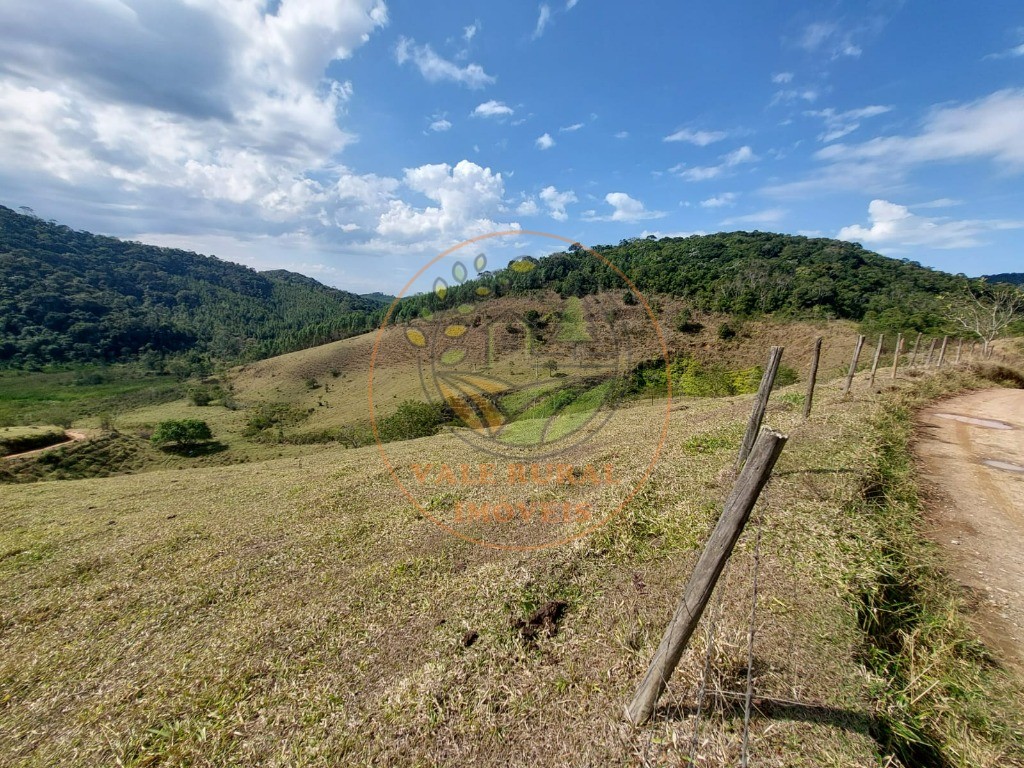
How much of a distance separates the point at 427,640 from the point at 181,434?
189 feet

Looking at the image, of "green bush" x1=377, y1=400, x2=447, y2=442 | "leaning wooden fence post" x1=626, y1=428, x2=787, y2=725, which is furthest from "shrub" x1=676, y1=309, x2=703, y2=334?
"leaning wooden fence post" x1=626, y1=428, x2=787, y2=725

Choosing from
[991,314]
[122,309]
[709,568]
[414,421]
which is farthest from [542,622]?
[122,309]

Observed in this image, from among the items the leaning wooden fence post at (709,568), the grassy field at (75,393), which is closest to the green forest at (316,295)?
the leaning wooden fence post at (709,568)

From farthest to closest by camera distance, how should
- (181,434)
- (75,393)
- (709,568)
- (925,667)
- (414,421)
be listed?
(75,393)
(181,434)
(414,421)
(925,667)
(709,568)

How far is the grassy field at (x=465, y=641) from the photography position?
2967 millimetres

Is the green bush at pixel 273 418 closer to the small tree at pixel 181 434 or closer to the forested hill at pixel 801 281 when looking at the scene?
the small tree at pixel 181 434

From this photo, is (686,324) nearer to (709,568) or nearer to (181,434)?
(709,568)

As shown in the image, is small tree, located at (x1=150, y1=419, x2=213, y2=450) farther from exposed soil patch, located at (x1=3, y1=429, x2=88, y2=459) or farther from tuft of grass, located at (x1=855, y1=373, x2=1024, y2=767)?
tuft of grass, located at (x1=855, y1=373, x2=1024, y2=767)

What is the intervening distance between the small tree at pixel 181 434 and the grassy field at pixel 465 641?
159 feet

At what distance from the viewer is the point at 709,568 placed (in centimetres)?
242

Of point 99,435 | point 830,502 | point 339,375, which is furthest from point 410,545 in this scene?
point 339,375

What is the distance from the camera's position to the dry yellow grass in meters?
3.07

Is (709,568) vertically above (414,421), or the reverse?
(709,568)

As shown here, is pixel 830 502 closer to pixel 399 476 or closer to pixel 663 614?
pixel 663 614
